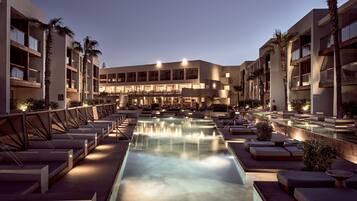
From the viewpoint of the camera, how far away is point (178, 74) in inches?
2453

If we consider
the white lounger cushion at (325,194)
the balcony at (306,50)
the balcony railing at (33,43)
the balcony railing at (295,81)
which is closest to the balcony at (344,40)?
the balcony at (306,50)

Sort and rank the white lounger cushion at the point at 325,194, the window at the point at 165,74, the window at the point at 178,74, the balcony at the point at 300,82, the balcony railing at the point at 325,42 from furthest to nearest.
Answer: the window at the point at 165,74 < the window at the point at 178,74 < the balcony at the point at 300,82 < the balcony railing at the point at 325,42 < the white lounger cushion at the point at 325,194

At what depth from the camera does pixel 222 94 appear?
63375mm

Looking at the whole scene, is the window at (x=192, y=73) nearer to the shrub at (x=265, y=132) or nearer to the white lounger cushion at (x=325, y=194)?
the shrub at (x=265, y=132)

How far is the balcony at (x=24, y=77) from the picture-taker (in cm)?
2222

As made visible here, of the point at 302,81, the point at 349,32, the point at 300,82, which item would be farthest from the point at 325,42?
the point at 300,82

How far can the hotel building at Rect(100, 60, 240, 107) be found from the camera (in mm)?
58938

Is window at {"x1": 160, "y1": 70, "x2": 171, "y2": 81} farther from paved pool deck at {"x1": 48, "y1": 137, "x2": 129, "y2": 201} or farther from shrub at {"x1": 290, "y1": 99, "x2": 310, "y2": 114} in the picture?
paved pool deck at {"x1": 48, "y1": 137, "x2": 129, "y2": 201}

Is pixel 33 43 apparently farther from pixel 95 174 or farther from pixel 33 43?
pixel 95 174

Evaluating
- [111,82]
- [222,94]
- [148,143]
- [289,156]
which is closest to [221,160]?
[289,156]

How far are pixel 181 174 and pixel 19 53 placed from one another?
20.7m

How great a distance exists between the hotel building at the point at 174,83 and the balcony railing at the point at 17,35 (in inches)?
1135

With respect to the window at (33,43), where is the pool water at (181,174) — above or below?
below

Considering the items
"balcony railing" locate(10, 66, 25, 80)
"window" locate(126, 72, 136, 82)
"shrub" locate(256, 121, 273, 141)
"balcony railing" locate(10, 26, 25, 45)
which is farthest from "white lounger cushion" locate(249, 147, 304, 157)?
"window" locate(126, 72, 136, 82)
